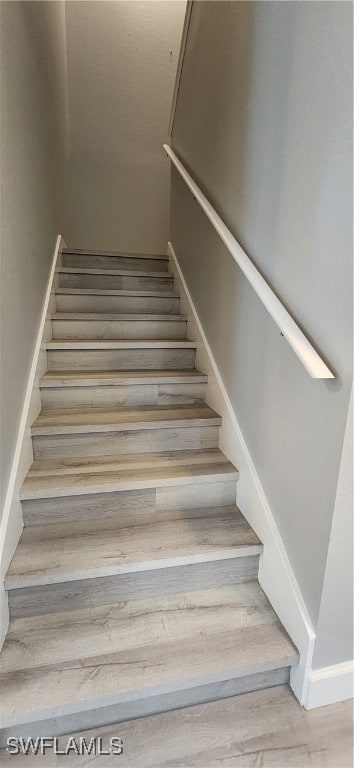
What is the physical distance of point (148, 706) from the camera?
1.04 metres

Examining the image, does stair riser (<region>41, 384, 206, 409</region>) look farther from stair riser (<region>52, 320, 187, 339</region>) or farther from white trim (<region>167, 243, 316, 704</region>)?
stair riser (<region>52, 320, 187, 339</region>)

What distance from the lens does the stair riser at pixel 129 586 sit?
3.87 ft

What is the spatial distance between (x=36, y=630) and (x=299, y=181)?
1.56m

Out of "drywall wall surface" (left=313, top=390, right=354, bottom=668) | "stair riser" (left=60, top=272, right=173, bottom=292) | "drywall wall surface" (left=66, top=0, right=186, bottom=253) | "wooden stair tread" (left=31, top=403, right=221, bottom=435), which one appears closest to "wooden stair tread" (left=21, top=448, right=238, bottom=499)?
"wooden stair tread" (left=31, top=403, right=221, bottom=435)

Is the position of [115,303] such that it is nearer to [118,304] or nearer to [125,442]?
[118,304]

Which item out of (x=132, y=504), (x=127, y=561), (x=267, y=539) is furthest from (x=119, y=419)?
(x=267, y=539)

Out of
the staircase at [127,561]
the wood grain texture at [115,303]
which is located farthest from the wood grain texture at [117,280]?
the staircase at [127,561]

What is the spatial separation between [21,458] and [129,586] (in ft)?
1.96

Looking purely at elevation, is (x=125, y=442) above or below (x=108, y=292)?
below

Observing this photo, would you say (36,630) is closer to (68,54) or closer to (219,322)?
(219,322)

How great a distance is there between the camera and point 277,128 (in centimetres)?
117

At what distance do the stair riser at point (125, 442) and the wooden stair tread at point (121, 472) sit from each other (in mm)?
32

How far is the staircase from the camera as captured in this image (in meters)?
1.02

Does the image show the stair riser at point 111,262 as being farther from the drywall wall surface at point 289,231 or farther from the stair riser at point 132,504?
the stair riser at point 132,504
